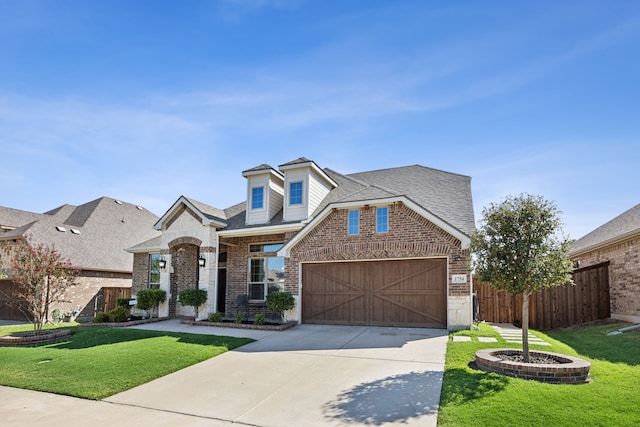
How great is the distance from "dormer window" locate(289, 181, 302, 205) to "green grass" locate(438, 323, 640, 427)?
29.3ft

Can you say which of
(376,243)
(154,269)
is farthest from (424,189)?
(154,269)

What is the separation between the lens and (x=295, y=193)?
15836 millimetres

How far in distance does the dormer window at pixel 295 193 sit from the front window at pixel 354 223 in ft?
8.87

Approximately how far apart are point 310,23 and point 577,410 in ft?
30.2

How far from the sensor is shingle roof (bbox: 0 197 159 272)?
68.1ft

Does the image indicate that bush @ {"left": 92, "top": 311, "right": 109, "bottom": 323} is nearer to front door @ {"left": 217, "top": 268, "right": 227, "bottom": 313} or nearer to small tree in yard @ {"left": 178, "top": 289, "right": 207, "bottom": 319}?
small tree in yard @ {"left": 178, "top": 289, "right": 207, "bottom": 319}

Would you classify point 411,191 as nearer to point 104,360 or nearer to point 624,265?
point 624,265

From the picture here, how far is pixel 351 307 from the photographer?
13438mm

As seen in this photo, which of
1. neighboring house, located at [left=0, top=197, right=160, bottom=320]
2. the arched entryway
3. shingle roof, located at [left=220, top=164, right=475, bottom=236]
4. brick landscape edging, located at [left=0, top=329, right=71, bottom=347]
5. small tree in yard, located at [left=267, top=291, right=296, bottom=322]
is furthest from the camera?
neighboring house, located at [left=0, top=197, right=160, bottom=320]

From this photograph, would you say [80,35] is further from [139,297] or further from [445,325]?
[445,325]

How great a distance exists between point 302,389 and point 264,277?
937 cm

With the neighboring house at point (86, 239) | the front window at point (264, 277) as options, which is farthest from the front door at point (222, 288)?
the neighboring house at point (86, 239)

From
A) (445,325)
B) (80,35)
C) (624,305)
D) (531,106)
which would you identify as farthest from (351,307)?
(80,35)

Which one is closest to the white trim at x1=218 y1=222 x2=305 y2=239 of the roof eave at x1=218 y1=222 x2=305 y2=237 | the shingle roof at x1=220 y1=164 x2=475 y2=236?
the roof eave at x1=218 y1=222 x2=305 y2=237
